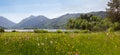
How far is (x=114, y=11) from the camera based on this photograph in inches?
3100

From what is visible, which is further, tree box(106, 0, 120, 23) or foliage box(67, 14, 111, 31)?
foliage box(67, 14, 111, 31)

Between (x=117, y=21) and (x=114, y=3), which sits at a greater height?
(x=114, y=3)

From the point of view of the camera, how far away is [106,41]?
33.4ft

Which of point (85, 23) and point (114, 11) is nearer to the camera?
point (114, 11)

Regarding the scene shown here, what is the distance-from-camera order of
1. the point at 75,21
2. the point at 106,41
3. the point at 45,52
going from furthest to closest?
the point at 75,21
the point at 106,41
the point at 45,52

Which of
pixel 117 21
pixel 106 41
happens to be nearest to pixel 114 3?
pixel 117 21

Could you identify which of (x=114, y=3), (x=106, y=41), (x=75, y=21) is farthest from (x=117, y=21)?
(x=75, y=21)

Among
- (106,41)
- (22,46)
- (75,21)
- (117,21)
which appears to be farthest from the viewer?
(75,21)

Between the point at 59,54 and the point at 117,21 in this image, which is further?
the point at 117,21

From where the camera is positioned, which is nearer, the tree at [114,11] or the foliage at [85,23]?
the tree at [114,11]

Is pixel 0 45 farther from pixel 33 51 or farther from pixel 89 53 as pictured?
pixel 89 53

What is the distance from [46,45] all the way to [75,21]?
15370cm

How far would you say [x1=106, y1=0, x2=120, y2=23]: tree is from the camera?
78250 mm

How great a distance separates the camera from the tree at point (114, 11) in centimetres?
7825
